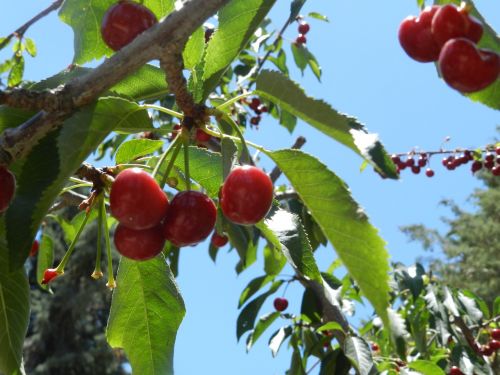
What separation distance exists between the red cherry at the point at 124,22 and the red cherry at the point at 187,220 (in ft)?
1.18

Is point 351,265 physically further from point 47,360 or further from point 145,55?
point 47,360

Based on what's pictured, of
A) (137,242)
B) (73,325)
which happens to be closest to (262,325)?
(137,242)

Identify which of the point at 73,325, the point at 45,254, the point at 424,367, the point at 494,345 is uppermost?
the point at 73,325

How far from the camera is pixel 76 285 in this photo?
2236cm

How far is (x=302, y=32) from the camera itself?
19.0ft

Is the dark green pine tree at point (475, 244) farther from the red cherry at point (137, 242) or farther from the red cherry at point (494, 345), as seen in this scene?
the red cherry at point (137, 242)

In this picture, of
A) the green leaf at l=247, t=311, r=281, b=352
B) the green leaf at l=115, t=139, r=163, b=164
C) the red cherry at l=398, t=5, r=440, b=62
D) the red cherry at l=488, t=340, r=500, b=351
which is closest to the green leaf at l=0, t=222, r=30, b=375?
the green leaf at l=115, t=139, r=163, b=164

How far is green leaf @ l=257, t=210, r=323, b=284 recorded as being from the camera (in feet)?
4.53

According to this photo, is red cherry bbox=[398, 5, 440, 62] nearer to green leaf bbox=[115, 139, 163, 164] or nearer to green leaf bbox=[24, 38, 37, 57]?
green leaf bbox=[115, 139, 163, 164]

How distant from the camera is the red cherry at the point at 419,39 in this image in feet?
4.18

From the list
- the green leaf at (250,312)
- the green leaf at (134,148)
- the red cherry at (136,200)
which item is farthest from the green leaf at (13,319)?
the green leaf at (250,312)

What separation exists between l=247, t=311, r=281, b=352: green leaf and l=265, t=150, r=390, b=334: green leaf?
3326mm

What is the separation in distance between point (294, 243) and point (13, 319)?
0.70 metres

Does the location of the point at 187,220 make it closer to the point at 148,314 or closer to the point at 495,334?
the point at 148,314
